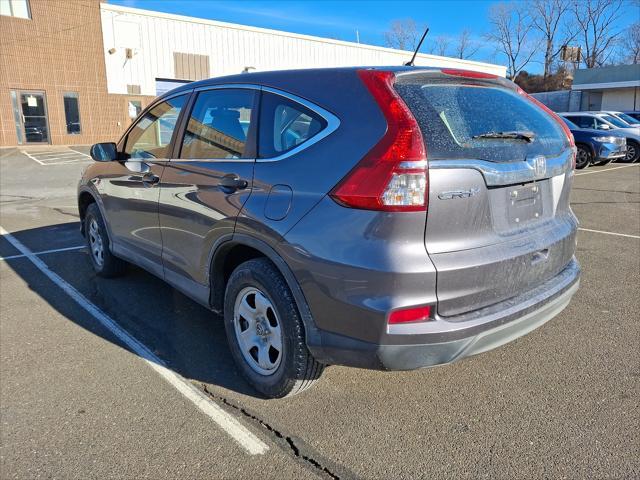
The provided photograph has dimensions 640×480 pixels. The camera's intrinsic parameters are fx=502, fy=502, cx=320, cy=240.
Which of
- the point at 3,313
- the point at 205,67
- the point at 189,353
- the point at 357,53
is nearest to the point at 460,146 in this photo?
the point at 189,353

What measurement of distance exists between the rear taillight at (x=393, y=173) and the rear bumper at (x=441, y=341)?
579 mm

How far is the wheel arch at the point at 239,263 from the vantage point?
8.35 feet

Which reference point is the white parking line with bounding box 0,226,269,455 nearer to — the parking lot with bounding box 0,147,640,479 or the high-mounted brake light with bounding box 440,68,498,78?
the parking lot with bounding box 0,147,640,479

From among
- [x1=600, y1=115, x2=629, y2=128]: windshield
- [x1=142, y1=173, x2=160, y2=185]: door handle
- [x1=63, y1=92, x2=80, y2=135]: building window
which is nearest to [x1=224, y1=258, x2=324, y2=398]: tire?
[x1=142, y1=173, x2=160, y2=185]: door handle

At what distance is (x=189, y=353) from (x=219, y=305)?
504mm

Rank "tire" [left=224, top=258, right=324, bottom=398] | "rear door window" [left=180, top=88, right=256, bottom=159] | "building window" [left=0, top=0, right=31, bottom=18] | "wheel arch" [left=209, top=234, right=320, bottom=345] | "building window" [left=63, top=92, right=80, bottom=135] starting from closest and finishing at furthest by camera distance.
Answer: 1. "wheel arch" [left=209, top=234, right=320, bottom=345]
2. "tire" [left=224, top=258, right=324, bottom=398]
3. "rear door window" [left=180, top=88, right=256, bottom=159]
4. "building window" [left=0, top=0, right=31, bottom=18]
5. "building window" [left=63, top=92, right=80, bottom=135]

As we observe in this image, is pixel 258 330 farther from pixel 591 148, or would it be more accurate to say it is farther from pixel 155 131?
pixel 591 148

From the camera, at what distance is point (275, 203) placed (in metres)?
2.64

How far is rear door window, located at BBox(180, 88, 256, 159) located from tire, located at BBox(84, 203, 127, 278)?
1.84 metres

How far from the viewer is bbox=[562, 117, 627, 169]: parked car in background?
15.1 meters

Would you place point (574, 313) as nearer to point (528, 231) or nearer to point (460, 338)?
point (528, 231)

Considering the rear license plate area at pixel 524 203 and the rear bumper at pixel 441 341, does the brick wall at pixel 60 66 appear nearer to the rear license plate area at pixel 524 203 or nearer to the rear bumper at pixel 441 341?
the rear bumper at pixel 441 341

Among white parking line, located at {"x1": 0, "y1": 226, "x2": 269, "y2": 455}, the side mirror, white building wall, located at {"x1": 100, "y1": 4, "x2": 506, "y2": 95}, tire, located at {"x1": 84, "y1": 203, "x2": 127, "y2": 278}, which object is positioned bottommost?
white parking line, located at {"x1": 0, "y1": 226, "x2": 269, "y2": 455}

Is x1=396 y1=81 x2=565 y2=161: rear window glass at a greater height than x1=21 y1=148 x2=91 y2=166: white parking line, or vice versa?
x1=396 y1=81 x2=565 y2=161: rear window glass
